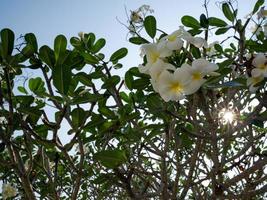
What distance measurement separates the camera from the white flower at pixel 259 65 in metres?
1.22

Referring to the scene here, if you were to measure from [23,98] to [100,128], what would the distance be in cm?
34

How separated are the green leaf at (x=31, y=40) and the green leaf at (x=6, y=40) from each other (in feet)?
0.20

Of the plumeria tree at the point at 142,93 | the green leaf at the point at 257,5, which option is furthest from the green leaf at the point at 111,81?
the green leaf at the point at 257,5

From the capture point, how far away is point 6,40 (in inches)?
51.5

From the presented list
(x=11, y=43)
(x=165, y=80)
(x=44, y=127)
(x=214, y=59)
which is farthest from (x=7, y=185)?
(x=165, y=80)

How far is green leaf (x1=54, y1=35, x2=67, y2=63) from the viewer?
129 centimetres

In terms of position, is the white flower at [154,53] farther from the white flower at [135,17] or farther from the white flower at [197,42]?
the white flower at [135,17]

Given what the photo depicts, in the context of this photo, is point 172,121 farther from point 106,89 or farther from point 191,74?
point 191,74

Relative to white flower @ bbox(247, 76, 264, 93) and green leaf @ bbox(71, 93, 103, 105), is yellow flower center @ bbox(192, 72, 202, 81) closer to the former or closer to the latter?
white flower @ bbox(247, 76, 264, 93)

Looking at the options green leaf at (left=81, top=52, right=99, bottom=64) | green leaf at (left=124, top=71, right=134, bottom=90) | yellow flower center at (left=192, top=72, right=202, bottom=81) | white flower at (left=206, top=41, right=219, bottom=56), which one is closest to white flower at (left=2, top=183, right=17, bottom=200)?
green leaf at (left=81, top=52, right=99, bottom=64)

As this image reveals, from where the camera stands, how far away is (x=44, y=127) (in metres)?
1.45

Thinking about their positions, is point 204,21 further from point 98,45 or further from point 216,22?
point 98,45

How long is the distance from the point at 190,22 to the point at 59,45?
59 centimetres

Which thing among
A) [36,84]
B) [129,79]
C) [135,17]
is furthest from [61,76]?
[135,17]
